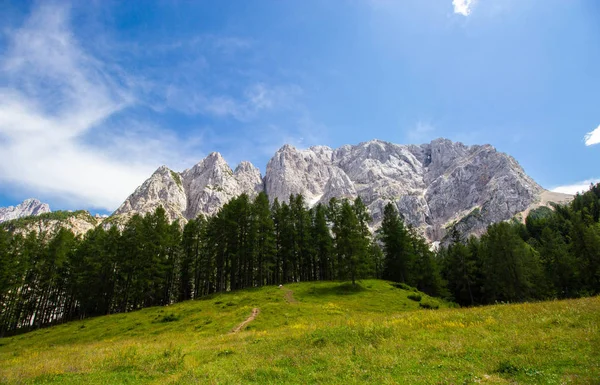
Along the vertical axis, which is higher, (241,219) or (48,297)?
(241,219)

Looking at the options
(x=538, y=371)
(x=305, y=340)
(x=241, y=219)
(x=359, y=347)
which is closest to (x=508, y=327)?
(x=538, y=371)

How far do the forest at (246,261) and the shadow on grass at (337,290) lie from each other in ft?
6.94

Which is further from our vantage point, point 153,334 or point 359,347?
point 153,334

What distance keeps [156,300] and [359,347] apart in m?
64.1

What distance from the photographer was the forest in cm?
5488

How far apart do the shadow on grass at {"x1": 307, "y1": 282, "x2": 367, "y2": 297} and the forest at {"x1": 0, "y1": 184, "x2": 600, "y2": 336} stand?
6.94 feet

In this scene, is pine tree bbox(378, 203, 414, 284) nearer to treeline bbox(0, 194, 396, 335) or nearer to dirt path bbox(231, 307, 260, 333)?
treeline bbox(0, 194, 396, 335)

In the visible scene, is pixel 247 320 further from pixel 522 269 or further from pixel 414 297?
pixel 522 269

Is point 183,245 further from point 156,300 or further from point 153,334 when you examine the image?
point 153,334

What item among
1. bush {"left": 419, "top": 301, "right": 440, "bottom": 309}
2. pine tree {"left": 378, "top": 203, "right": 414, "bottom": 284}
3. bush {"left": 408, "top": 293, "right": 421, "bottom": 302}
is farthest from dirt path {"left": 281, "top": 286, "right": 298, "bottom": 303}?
pine tree {"left": 378, "top": 203, "right": 414, "bottom": 284}

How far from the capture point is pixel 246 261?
61.9 metres

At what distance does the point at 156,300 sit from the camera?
65.5 m

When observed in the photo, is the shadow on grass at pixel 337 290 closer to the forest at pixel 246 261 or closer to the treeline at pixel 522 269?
the forest at pixel 246 261

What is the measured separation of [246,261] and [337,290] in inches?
913
